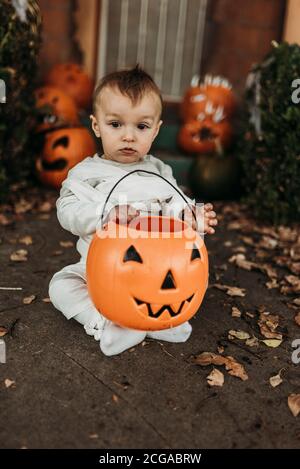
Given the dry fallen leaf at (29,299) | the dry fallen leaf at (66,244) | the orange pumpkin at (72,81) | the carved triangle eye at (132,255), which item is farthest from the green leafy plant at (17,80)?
the carved triangle eye at (132,255)

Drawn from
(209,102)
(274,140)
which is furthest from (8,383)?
(209,102)

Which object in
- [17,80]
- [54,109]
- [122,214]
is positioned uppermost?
[17,80]

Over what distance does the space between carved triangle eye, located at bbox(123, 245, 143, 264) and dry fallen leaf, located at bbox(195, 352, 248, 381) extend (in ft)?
2.39

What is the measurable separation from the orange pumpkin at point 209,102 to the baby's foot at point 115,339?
13.9ft

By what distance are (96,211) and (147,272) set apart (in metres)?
0.53

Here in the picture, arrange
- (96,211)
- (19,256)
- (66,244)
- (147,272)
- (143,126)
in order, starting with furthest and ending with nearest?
(66,244) → (19,256) → (143,126) → (96,211) → (147,272)

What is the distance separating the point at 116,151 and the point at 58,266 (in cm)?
134

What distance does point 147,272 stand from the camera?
2570mm

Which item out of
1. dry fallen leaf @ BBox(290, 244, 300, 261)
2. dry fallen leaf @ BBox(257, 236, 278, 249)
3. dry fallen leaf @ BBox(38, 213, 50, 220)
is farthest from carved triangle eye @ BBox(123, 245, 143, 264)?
dry fallen leaf @ BBox(38, 213, 50, 220)

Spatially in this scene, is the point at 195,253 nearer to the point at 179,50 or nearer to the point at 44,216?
the point at 44,216

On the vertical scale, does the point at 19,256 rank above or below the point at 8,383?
below

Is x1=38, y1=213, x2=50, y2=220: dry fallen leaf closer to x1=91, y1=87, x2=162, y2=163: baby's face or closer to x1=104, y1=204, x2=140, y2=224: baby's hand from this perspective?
x1=91, y1=87, x2=162, y2=163: baby's face

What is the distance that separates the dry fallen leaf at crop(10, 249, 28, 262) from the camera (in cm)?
416

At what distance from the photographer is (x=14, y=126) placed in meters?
5.32
